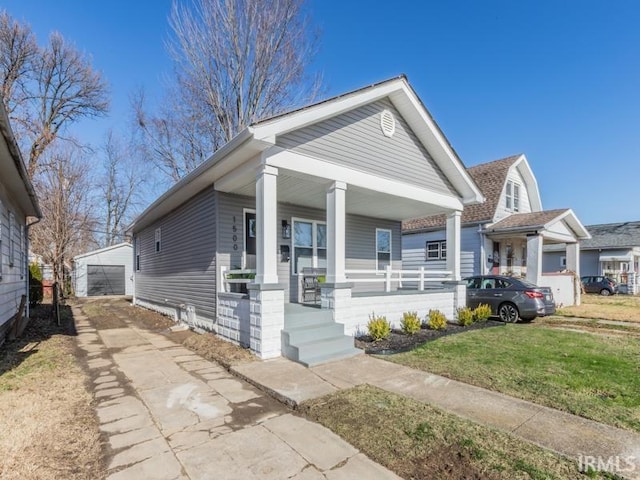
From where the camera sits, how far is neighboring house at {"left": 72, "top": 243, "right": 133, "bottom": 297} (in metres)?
21.8

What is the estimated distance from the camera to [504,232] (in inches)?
563

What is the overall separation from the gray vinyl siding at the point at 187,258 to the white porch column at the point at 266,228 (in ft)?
7.23

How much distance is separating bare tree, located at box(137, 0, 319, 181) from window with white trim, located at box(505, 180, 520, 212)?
10597mm

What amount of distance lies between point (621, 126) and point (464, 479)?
49.4 feet

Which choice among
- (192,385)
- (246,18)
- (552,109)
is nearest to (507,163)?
(552,109)

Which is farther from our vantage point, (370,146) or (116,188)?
(116,188)

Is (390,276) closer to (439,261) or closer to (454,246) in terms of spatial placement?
Answer: (454,246)

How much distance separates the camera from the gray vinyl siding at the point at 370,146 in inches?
268

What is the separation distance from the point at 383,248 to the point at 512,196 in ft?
30.8

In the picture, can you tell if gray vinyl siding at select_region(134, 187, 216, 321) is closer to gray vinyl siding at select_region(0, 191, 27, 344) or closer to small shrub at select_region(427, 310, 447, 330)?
gray vinyl siding at select_region(0, 191, 27, 344)

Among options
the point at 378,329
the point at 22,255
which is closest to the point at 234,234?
the point at 378,329

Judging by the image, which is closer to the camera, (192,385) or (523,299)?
(192,385)

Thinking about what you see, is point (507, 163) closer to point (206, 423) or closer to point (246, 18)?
point (246, 18)

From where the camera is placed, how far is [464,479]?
2.53m
